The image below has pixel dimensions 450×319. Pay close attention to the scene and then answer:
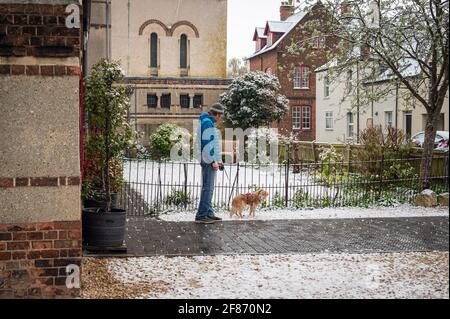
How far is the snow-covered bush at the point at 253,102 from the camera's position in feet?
96.1

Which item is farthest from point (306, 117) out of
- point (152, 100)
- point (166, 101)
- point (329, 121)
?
point (152, 100)

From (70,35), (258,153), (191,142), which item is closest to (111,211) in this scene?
(70,35)

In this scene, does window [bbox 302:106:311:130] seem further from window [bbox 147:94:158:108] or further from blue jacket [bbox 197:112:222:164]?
blue jacket [bbox 197:112:222:164]

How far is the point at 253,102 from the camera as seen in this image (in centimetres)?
2945

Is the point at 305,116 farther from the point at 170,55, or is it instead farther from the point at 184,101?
the point at 170,55

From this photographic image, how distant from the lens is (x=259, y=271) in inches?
236

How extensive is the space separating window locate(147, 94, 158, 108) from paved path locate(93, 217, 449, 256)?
22.9 meters

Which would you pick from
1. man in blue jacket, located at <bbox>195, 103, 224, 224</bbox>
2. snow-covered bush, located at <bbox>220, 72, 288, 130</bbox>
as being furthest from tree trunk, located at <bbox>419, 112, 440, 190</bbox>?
snow-covered bush, located at <bbox>220, 72, 288, 130</bbox>

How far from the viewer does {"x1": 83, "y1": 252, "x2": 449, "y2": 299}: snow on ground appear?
4535mm

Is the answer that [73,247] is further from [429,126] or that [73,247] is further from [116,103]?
[429,126]

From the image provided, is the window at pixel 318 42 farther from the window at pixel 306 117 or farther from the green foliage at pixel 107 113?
the window at pixel 306 117

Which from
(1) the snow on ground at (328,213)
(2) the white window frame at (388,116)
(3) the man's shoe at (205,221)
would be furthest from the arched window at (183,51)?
(3) the man's shoe at (205,221)

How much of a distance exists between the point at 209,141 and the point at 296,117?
29.4 meters

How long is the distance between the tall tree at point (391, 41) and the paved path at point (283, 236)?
9.63 feet
